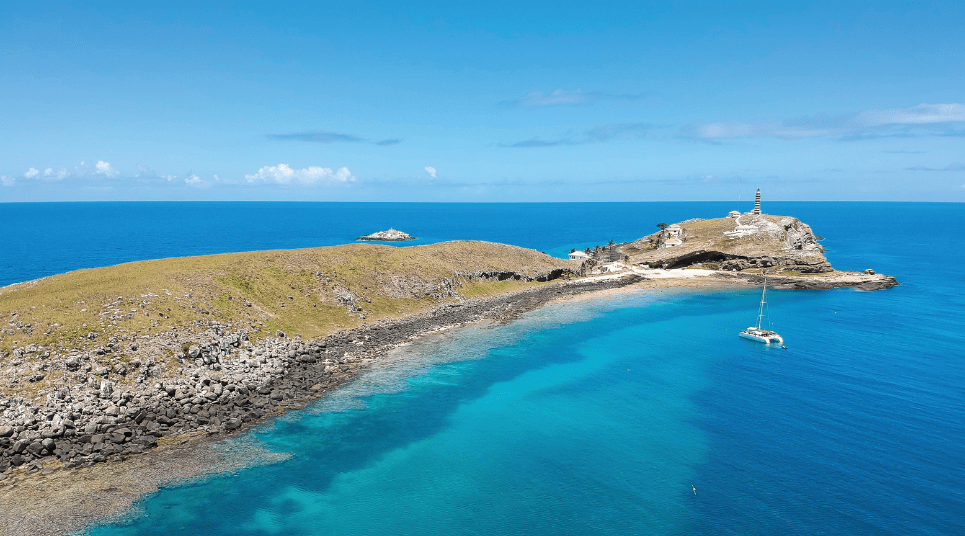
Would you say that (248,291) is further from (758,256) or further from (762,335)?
(758,256)

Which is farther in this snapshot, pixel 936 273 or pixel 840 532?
pixel 936 273

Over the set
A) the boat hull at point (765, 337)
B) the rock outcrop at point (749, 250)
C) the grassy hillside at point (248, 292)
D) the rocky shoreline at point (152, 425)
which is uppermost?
the rock outcrop at point (749, 250)

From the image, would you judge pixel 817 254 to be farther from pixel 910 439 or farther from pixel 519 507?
pixel 519 507

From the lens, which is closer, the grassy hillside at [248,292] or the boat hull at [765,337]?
the grassy hillside at [248,292]

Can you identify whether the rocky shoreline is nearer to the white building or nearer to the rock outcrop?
the rock outcrop

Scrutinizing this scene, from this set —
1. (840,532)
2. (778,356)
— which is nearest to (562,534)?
(840,532)

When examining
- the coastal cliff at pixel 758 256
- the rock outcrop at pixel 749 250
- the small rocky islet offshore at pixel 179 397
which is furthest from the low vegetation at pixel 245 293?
the coastal cliff at pixel 758 256

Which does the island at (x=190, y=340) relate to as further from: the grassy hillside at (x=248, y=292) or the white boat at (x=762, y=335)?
the white boat at (x=762, y=335)
